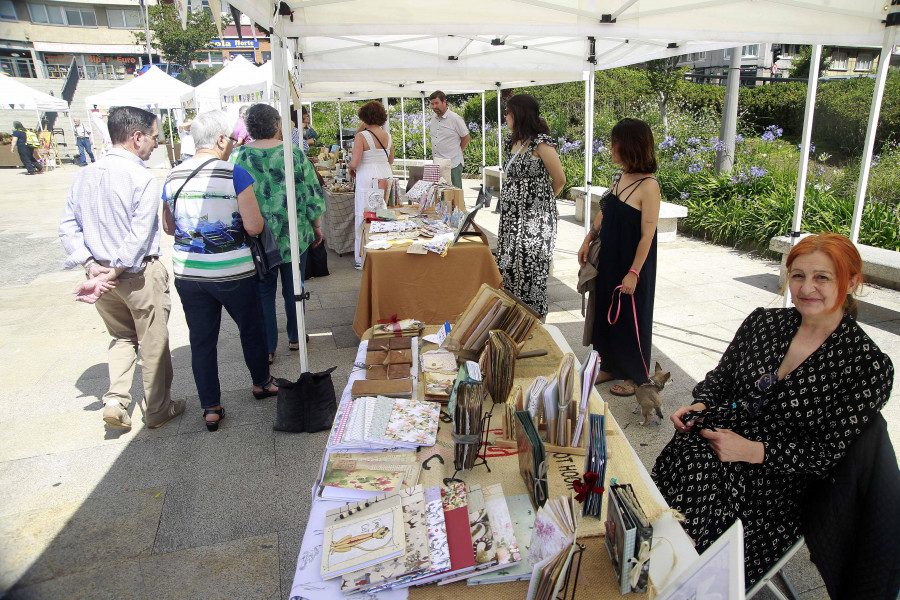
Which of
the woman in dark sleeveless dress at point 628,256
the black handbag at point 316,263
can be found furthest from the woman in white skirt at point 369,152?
the woman in dark sleeveless dress at point 628,256

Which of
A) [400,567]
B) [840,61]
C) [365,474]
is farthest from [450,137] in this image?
[840,61]

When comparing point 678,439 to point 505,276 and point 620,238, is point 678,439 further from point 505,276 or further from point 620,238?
point 505,276

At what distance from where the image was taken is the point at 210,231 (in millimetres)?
2945

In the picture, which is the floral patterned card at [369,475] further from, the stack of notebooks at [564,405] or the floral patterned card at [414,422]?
the stack of notebooks at [564,405]

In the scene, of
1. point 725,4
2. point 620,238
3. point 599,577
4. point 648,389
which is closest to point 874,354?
point 599,577

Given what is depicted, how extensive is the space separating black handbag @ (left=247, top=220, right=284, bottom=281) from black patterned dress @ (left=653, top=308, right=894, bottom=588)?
2.33 meters

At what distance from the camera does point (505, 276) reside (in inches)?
164

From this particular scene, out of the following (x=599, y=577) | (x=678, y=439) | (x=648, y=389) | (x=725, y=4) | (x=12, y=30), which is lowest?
(x=648, y=389)

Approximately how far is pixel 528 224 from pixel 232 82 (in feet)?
36.4

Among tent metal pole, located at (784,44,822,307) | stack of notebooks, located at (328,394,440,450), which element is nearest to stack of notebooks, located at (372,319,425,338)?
stack of notebooks, located at (328,394,440,450)

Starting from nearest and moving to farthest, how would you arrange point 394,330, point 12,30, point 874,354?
point 874,354 → point 394,330 → point 12,30

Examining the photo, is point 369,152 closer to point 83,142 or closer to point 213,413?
point 213,413

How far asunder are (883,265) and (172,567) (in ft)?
18.2

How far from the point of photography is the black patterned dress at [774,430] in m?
1.66
